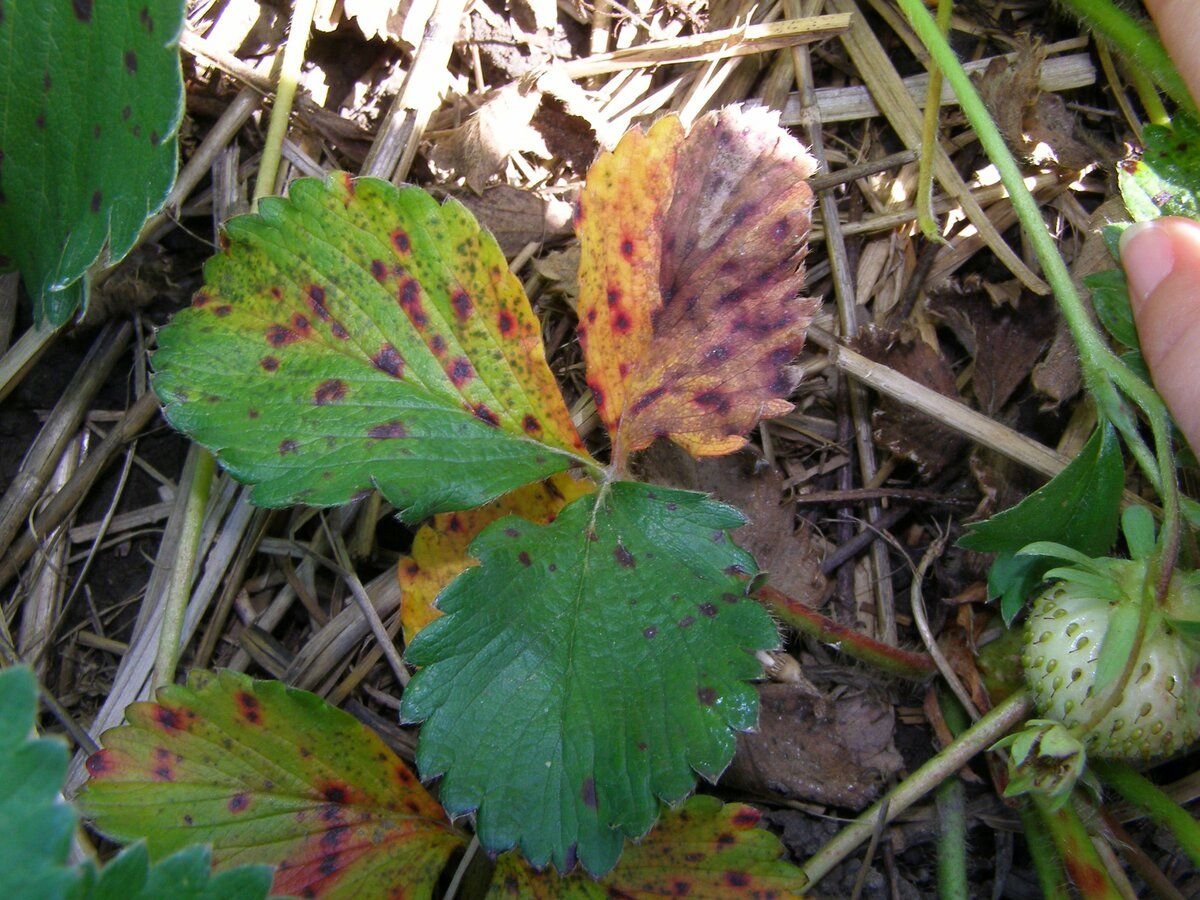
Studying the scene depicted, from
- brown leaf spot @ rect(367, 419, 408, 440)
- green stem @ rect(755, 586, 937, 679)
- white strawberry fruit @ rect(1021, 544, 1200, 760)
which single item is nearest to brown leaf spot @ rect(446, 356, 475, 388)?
brown leaf spot @ rect(367, 419, 408, 440)

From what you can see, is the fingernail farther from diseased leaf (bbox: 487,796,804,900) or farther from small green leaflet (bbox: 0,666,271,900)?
small green leaflet (bbox: 0,666,271,900)

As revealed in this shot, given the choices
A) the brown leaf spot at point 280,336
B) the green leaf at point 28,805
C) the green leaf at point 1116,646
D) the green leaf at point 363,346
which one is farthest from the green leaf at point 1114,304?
the green leaf at point 28,805

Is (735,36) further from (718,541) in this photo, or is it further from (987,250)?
(718,541)

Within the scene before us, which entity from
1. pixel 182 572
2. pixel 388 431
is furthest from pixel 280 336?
pixel 182 572

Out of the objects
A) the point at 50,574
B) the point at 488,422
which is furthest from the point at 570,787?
the point at 50,574

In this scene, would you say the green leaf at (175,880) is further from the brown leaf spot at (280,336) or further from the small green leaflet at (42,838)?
the brown leaf spot at (280,336)
